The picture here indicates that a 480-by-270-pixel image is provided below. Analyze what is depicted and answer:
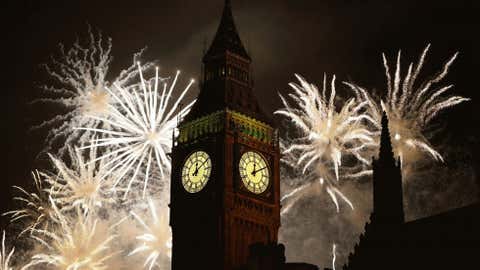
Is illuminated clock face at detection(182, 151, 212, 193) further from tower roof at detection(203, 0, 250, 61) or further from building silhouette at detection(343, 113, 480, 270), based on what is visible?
building silhouette at detection(343, 113, 480, 270)

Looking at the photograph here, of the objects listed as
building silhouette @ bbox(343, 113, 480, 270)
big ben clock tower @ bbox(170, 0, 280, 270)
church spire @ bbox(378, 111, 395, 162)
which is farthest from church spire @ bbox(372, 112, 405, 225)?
big ben clock tower @ bbox(170, 0, 280, 270)

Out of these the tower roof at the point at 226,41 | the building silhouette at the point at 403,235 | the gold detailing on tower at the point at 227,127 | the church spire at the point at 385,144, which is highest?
the tower roof at the point at 226,41

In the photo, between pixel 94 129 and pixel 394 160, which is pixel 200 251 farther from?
pixel 394 160

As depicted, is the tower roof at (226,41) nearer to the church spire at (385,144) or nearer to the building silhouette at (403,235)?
the church spire at (385,144)

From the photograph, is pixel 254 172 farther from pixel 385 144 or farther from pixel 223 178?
pixel 385 144

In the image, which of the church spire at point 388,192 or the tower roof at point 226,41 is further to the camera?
the tower roof at point 226,41

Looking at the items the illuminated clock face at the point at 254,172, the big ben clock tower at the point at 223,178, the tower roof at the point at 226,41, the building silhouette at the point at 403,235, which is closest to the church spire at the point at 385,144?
the building silhouette at the point at 403,235
